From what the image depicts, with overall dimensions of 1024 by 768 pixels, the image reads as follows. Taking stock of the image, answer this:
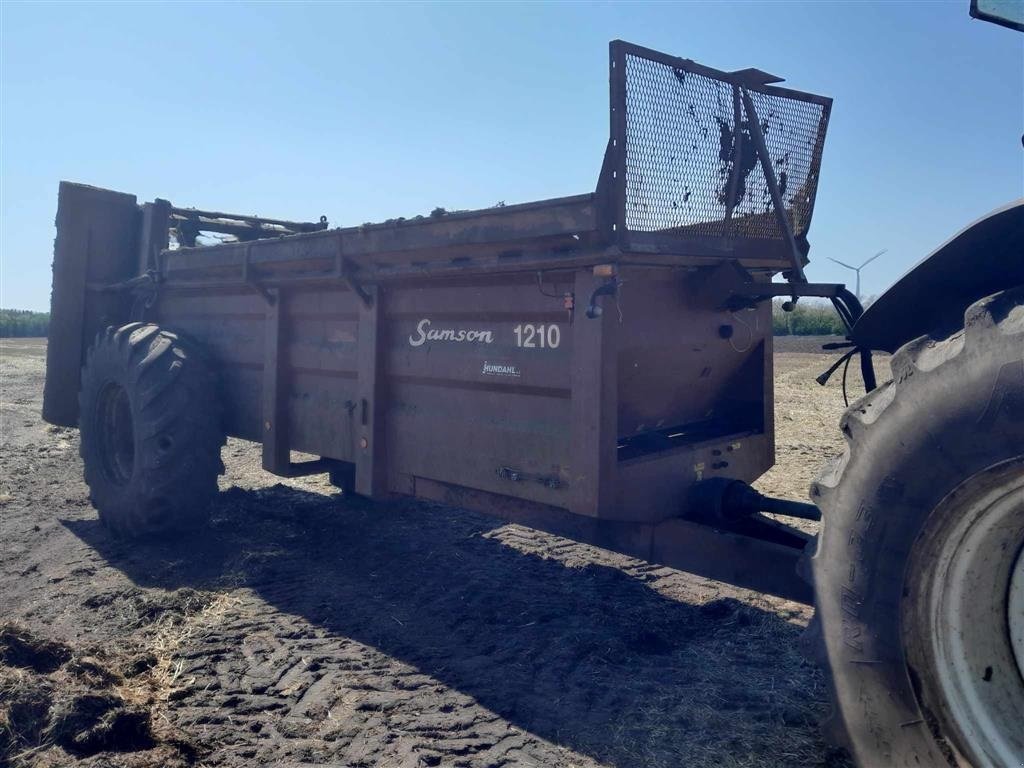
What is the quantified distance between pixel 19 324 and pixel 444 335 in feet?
159

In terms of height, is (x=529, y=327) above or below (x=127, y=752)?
above

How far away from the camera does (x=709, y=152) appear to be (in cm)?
370

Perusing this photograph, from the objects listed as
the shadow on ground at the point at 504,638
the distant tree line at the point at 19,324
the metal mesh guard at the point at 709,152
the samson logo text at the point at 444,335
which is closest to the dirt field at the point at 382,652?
the shadow on ground at the point at 504,638

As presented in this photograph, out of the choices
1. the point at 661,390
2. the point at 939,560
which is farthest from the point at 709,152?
the point at 939,560

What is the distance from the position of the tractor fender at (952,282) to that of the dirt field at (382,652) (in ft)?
4.67

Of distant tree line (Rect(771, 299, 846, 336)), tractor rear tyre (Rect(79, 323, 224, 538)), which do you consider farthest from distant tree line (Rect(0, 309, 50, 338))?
tractor rear tyre (Rect(79, 323, 224, 538))

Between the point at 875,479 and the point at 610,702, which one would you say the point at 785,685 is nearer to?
the point at 610,702

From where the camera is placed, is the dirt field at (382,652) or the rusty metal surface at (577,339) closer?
the dirt field at (382,652)

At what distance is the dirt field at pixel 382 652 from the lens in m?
2.95

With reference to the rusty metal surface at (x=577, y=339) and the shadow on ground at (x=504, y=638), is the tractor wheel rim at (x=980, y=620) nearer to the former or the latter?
the shadow on ground at (x=504, y=638)

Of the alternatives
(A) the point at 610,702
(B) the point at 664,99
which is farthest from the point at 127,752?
(B) the point at 664,99

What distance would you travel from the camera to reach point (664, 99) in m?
3.41

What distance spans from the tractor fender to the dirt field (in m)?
1.42

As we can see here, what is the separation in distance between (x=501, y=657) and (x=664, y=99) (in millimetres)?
2446
